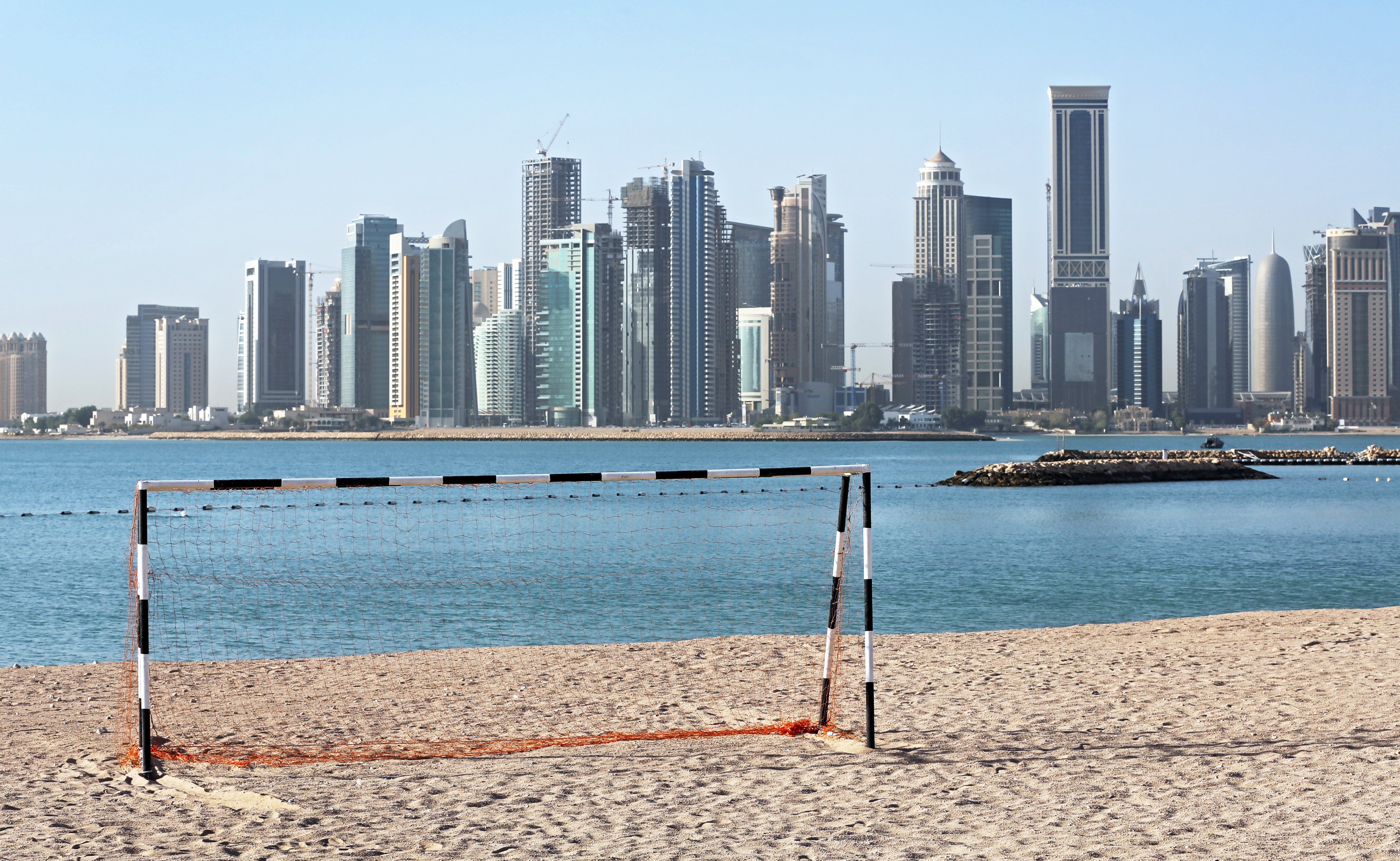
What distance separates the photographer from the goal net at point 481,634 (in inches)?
383

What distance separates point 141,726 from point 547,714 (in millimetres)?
3478

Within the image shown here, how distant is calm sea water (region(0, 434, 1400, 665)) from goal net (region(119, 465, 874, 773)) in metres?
1.35

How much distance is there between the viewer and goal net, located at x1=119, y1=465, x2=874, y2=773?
9719 millimetres

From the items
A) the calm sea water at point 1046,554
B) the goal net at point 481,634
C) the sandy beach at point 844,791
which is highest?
the sandy beach at point 844,791

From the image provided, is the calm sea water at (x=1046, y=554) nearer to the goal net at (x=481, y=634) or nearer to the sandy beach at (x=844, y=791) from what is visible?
the goal net at (x=481, y=634)

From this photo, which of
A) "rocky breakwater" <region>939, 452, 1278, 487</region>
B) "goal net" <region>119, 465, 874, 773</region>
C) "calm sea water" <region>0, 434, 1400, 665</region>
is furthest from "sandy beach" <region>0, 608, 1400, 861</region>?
"rocky breakwater" <region>939, 452, 1278, 487</region>

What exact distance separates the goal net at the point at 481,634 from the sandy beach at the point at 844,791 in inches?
19.8

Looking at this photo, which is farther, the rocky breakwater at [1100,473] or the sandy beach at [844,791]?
the rocky breakwater at [1100,473]

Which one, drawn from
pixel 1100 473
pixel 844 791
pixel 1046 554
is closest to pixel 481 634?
pixel 844 791

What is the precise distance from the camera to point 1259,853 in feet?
21.9

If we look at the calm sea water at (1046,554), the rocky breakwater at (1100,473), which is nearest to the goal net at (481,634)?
the calm sea water at (1046,554)

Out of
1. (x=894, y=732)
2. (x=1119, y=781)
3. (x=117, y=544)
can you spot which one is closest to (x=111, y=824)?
(x=894, y=732)

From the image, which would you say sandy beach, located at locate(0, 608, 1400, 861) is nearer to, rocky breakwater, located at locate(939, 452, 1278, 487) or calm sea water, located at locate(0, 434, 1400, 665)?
calm sea water, located at locate(0, 434, 1400, 665)

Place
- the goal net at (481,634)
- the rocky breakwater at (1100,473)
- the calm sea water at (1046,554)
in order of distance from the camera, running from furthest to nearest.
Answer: the rocky breakwater at (1100,473)
the calm sea water at (1046,554)
the goal net at (481,634)
